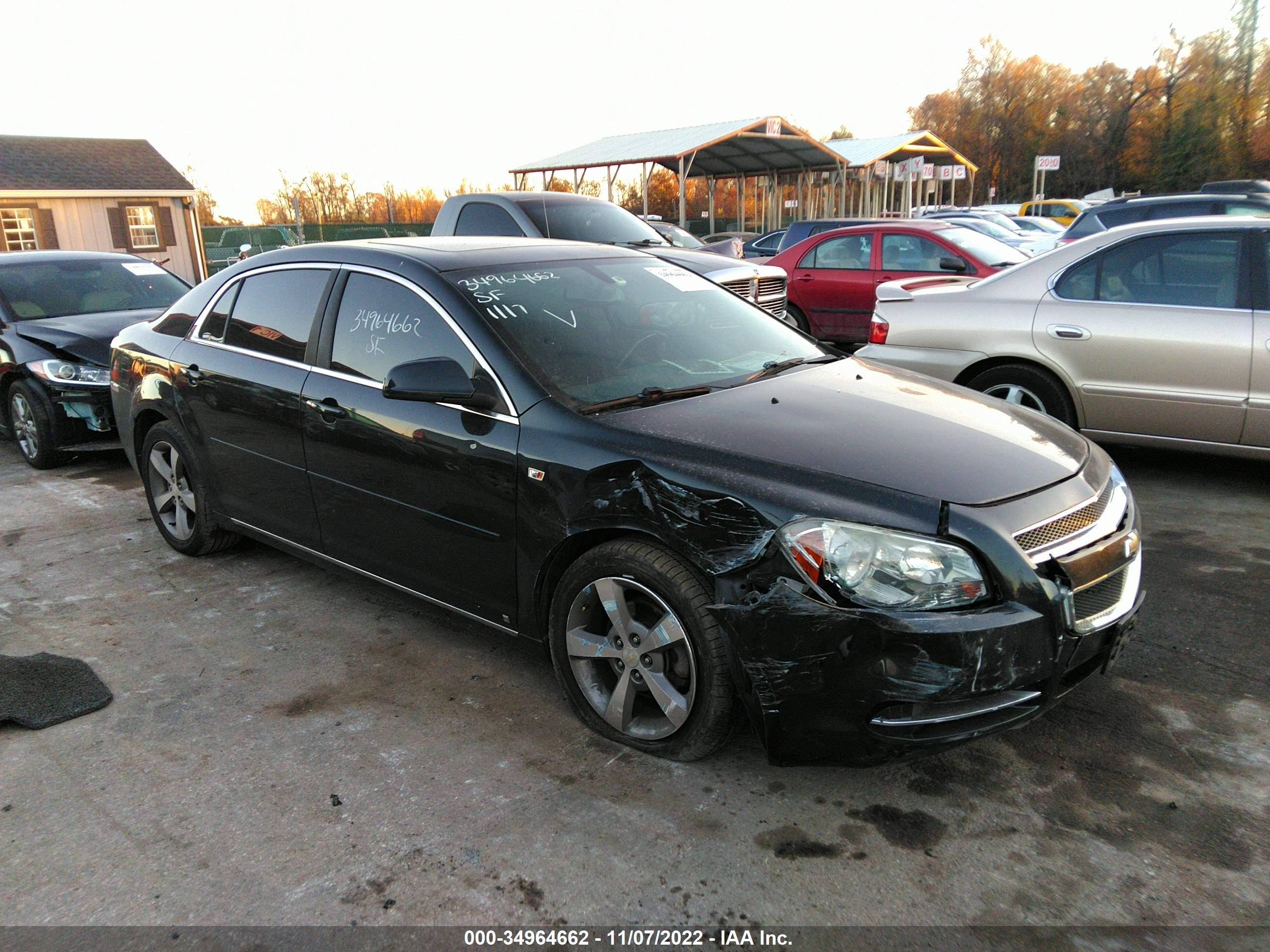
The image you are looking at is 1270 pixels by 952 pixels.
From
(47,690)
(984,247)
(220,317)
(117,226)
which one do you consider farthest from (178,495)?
(117,226)

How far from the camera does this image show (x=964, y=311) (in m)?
6.15

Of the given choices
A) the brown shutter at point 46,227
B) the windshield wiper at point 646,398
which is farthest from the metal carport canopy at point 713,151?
the windshield wiper at point 646,398

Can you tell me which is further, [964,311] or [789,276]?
[789,276]

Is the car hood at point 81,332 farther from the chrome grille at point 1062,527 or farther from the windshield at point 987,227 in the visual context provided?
the windshield at point 987,227

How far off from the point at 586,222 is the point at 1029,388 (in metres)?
4.98

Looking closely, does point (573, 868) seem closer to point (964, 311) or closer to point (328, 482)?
point (328, 482)

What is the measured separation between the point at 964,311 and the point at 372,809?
497 centimetres

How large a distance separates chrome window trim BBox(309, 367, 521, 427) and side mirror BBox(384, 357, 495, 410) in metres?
0.03

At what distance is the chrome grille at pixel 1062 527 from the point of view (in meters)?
2.60

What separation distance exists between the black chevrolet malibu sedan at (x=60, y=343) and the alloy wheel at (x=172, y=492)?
206cm

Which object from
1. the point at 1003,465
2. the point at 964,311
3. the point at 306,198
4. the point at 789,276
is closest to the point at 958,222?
the point at 789,276

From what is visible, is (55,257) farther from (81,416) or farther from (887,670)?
(887,670)

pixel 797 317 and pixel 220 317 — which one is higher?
pixel 220 317

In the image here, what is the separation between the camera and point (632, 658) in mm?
2951
